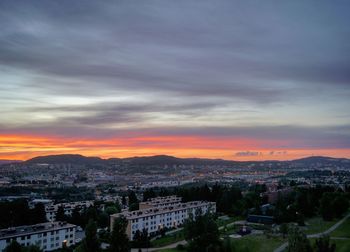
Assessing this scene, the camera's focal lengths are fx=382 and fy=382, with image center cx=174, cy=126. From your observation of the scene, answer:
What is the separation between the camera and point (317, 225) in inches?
1560

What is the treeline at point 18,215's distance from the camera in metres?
39.8

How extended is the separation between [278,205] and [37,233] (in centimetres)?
2764

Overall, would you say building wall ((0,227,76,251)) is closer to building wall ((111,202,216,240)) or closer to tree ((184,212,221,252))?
building wall ((111,202,216,240))

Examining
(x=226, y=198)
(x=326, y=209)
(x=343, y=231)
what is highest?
(x=226, y=198)

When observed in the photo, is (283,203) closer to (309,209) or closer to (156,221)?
(309,209)

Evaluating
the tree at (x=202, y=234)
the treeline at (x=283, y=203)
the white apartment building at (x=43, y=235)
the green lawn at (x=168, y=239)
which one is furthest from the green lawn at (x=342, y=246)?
the white apartment building at (x=43, y=235)

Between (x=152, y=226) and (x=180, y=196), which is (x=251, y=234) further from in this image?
(x=180, y=196)

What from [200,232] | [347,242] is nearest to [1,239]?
[200,232]

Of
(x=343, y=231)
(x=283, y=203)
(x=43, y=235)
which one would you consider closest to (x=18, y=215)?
(x=43, y=235)

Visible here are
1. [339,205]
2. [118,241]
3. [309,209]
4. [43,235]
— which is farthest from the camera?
[309,209]

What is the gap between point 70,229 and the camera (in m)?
34.9

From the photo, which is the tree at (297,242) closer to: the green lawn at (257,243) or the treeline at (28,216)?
the green lawn at (257,243)

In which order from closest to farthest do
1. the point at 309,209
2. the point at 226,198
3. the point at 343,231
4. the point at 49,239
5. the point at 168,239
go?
the point at 49,239
the point at 343,231
the point at 168,239
the point at 309,209
the point at 226,198

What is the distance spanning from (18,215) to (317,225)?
31135mm
